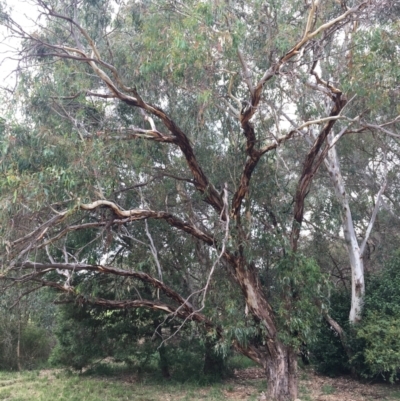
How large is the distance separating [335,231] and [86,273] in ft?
23.0

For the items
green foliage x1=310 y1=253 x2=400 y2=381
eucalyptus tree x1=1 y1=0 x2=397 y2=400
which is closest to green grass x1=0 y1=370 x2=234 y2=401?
eucalyptus tree x1=1 y1=0 x2=397 y2=400

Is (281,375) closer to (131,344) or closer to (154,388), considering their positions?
(154,388)

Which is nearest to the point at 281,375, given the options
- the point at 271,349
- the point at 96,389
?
the point at 271,349

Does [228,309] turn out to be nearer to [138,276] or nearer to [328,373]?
[138,276]

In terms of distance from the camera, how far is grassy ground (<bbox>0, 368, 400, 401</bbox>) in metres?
11.5

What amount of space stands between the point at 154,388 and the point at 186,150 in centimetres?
649

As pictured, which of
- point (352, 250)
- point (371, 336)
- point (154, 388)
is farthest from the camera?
point (352, 250)

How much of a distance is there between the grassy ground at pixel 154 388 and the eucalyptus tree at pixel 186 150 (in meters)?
2.21

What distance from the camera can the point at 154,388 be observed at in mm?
12703

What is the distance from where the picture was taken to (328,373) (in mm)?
14180

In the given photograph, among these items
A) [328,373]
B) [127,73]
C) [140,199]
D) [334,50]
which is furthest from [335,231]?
[127,73]

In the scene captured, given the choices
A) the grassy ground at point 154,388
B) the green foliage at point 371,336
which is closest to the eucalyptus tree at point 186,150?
the green foliage at point 371,336

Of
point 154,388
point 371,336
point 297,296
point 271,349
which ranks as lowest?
point 154,388

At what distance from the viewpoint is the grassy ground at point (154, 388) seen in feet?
37.9
